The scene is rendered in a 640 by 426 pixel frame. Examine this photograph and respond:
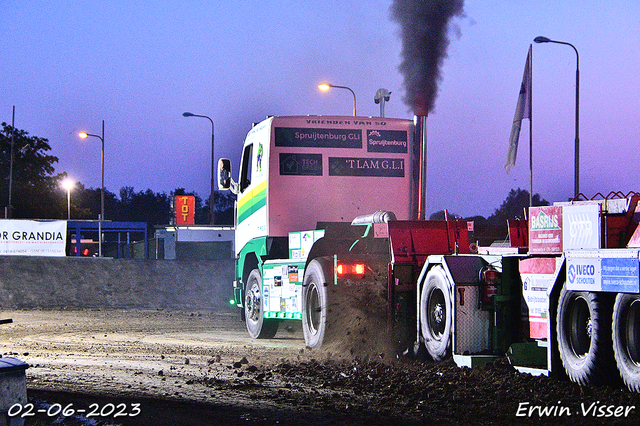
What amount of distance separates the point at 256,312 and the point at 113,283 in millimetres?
13164

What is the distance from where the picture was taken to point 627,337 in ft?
25.1

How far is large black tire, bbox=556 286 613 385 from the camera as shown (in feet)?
26.0

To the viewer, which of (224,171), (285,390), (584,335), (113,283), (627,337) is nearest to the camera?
(627,337)

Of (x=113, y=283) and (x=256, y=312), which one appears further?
(x=113, y=283)

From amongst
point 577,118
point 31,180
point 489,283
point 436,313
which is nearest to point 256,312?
point 436,313

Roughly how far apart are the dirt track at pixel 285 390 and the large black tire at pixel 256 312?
1.86 metres

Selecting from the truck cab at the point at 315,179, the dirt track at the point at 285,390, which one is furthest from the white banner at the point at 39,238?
the dirt track at the point at 285,390

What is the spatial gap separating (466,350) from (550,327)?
1.37m

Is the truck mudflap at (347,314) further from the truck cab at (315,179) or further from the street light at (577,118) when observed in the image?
the street light at (577,118)

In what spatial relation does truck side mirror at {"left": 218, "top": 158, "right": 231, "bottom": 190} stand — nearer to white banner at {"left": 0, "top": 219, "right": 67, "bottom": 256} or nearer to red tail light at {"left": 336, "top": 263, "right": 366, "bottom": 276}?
red tail light at {"left": 336, "top": 263, "right": 366, "bottom": 276}

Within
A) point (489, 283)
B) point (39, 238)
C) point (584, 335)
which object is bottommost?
point (584, 335)

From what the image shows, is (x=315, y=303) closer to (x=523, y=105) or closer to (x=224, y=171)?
(x=224, y=171)

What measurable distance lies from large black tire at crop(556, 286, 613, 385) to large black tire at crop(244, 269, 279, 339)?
8.12m

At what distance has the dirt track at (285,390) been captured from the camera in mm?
7199
